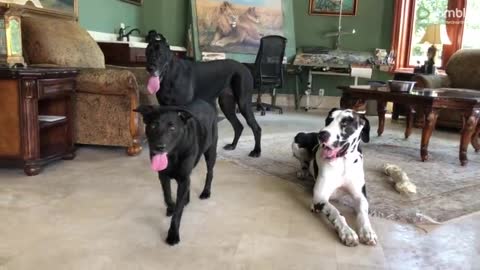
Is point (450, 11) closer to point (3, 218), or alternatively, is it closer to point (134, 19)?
point (134, 19)

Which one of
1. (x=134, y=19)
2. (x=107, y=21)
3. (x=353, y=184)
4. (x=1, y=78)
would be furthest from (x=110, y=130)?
(x=134, y=19)

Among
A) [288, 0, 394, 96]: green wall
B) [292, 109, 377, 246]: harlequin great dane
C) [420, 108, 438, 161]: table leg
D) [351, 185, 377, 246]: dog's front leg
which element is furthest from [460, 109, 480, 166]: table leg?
[288, 0, 394, 96]: green wall

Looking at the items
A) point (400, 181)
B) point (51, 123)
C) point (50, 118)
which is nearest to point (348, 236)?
point (400, 181)

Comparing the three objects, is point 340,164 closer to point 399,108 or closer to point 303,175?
point 303,175

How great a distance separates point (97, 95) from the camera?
3416 millimetres

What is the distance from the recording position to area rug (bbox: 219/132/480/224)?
2428 mm

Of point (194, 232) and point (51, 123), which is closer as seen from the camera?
point (194, 232)

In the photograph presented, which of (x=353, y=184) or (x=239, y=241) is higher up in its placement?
(x=353, y=184)

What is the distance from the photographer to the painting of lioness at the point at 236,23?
664 centimetres

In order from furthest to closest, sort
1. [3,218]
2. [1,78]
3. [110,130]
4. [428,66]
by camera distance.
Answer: [428,66], [110,130], [1,78], [3,218]

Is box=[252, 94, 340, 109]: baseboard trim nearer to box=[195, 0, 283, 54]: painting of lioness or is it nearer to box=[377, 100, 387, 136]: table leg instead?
box=[195, 0, 283, 54]: painting of lioness

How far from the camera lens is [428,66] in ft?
19.3

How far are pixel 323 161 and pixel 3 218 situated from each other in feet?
5.46

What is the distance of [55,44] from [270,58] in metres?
3.27
